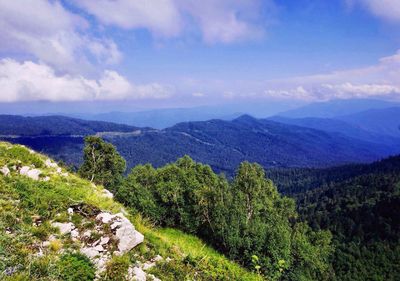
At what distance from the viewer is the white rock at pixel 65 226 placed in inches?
475

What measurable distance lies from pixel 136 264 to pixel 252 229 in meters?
25.1

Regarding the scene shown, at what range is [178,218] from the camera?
3794 cm

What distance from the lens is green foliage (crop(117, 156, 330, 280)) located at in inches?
1312

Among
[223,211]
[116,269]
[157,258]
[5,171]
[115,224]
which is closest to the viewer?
[116,269]

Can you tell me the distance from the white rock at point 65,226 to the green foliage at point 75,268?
181cm

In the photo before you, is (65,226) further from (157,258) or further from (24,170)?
(24,170)

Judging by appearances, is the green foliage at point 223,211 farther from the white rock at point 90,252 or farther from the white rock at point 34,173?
the white rock at point 90,252

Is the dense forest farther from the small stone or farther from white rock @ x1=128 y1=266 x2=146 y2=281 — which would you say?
the small stone

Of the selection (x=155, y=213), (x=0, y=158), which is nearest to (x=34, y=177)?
(x=0, y=158)

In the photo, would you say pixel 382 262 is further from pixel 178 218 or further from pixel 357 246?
pixel 178 218

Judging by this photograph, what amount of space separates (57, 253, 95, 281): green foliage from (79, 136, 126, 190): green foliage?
4227 cm

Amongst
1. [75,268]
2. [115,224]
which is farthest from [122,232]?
[75,268]

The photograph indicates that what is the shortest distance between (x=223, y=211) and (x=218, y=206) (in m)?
0.80

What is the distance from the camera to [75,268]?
32.5 ft
